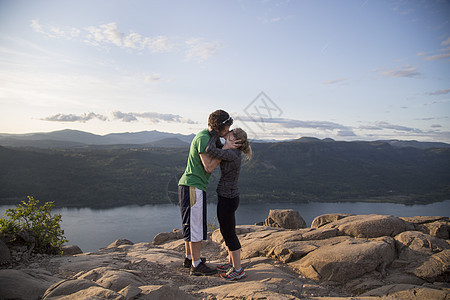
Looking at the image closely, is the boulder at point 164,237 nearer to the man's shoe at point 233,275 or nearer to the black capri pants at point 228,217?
the man's shoe at point 233,275

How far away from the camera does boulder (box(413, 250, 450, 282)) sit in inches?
176

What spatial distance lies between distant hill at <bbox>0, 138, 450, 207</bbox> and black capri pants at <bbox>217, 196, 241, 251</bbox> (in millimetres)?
52330

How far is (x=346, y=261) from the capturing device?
4781 millimetres

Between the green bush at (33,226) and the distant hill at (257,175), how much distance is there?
49808mm

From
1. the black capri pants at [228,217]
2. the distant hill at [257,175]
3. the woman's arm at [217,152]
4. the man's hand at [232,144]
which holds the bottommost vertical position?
the distant hill at [257,175]

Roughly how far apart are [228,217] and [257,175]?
9717 centimetres

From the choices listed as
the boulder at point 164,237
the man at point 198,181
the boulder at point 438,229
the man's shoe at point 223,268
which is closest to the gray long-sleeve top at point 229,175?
the man at point 198,181

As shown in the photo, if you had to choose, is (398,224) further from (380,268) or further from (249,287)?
(249,287)

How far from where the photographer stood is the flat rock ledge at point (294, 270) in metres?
3.19

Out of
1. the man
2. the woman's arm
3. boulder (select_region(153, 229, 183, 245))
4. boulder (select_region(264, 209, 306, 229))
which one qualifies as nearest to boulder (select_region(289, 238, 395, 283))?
the man

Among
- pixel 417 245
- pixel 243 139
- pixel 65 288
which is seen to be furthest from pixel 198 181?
pixel 417 245

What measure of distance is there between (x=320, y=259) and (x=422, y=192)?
105844mm

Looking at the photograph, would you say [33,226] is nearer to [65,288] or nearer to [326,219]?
[65,288]

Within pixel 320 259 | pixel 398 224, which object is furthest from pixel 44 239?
pixel 398 224
